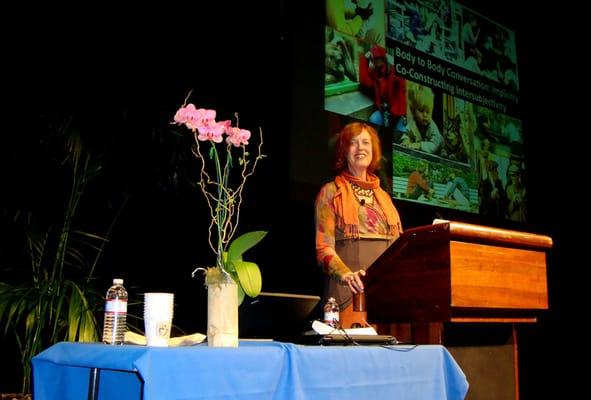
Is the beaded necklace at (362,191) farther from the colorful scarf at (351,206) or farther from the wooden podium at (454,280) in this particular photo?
the wooden podium at (454,280)

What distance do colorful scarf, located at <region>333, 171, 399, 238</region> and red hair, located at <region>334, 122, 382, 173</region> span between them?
0.43 ft

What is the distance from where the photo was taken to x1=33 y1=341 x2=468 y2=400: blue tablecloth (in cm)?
131

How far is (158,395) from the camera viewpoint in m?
1.26

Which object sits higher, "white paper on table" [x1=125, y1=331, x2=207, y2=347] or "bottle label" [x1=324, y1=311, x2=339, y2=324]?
"bottle label" [x1=324, y1=311, x2=339, y2=324]

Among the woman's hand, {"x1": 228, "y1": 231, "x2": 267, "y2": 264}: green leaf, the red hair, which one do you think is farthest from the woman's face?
{"x1": 228, "y1": 231, "x2": 267, "y2": 264}: green leaf

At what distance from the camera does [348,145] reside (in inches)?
141

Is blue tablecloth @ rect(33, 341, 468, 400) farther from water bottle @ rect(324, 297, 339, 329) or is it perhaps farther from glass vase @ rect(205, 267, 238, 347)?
water bottle @ rect(324, 297, 339, 329)

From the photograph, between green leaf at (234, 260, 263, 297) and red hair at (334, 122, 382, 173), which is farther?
red hair at (334, 122, 382, 173)

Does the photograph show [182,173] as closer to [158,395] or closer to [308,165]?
[308,165]

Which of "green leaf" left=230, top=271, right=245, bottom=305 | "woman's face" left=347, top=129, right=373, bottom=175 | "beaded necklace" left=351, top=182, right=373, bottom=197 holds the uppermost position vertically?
"woman's face" left=347, top=129, right=373, bottom=175

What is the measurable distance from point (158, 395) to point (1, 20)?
2335 mm

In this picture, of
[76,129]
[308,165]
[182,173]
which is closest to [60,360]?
[76,129]

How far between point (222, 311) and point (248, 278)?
113 mm

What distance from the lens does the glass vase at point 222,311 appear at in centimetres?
154
